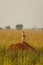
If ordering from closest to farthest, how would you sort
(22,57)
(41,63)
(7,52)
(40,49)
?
1. (41,63)
2. (22,57)
3. (7,52)
4. (40,49)

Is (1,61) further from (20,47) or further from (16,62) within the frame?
(20,47)

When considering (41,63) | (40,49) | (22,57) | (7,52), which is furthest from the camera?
(40,49)

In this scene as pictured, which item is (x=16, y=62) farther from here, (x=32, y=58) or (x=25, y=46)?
(x=25, y=46)

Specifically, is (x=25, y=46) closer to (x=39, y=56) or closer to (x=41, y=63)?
(x=39, y=56)

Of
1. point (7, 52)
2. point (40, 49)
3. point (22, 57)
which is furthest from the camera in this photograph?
point (40, 49)

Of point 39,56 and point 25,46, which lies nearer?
point 39,56

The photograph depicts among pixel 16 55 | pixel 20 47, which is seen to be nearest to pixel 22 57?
pixel 16 55

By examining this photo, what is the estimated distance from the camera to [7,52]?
9.05 metres

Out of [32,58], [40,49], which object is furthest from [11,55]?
[40,49]

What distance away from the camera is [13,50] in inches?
359

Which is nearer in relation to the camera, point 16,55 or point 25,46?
point 16,55

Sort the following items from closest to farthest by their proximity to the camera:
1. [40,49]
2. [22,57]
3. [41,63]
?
1. [41,63]
2. [22,57]
3. [40,49]

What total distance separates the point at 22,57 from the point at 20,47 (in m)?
1.02

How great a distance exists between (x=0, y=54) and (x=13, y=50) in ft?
1.56
